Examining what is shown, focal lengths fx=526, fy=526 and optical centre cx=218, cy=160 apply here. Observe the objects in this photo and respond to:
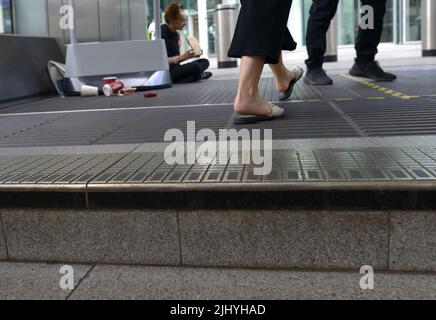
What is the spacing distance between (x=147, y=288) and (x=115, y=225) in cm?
23

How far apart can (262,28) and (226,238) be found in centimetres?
114

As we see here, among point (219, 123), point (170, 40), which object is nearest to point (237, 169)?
point (219, 123)

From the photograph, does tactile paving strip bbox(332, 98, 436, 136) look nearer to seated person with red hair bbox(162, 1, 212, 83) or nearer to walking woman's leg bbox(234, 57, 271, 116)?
walking woman's leg bbox(234, 57, 271, 116)

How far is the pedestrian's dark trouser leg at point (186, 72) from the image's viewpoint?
568cm

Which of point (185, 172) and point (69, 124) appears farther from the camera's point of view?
point (69, 124)

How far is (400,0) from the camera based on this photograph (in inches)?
739

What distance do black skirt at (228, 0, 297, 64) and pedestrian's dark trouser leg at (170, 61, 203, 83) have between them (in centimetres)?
339

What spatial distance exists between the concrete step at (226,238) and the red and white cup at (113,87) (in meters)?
3.04

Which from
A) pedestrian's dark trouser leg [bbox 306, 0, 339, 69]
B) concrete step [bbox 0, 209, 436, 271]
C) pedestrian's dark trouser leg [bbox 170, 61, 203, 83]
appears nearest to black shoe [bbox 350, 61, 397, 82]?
pedestrian's dark trouser leg [bbox 306, 0, 339, 69]

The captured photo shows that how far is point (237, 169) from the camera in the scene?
162cm

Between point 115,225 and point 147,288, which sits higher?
point 115,225

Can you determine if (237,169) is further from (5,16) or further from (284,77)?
(5,16)
